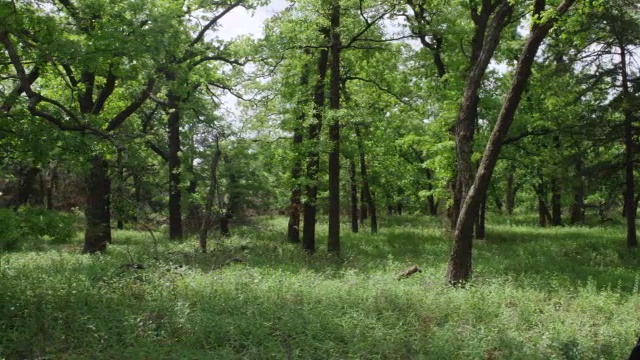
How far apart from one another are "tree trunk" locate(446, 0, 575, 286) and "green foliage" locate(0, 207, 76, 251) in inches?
322

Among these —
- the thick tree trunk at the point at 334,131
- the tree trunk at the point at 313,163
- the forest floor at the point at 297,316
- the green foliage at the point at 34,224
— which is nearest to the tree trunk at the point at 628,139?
the forest floor at the point at 297,316

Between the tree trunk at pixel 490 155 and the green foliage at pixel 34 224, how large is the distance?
8183mm

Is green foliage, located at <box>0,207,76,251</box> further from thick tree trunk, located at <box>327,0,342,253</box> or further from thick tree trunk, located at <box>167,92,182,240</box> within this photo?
thick tree trunk, located at <box>167,92,182,240</box>

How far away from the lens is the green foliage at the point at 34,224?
7.17 metres

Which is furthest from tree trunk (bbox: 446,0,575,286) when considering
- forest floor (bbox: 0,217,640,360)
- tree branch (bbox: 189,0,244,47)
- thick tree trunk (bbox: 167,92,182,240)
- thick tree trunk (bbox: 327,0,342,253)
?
thick tree trunk (bbox: 167,92,182,240)

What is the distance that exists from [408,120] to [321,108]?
5.12m

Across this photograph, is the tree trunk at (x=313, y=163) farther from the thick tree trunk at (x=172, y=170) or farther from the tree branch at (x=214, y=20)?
the thick tree trunk at (x=172, y=170)

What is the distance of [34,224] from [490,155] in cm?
925

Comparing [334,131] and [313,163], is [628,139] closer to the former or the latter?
[334,131]

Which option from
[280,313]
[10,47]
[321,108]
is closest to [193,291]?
[280,313]

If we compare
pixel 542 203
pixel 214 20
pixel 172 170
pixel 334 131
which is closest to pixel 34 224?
pixel 334 131

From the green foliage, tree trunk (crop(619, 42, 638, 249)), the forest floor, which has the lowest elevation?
the forest floor

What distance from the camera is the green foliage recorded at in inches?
282

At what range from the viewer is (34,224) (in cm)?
790
